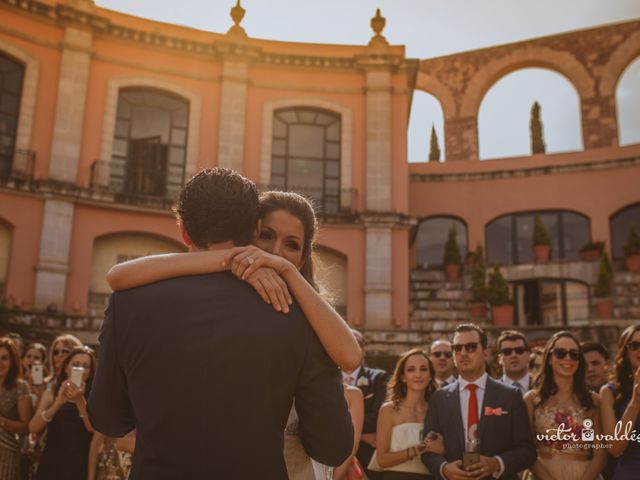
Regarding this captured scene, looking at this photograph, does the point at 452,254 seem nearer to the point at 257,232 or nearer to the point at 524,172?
the point at 524,172

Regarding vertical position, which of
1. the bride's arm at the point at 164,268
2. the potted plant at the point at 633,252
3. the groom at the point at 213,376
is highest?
the potted plant at the point at 633,252

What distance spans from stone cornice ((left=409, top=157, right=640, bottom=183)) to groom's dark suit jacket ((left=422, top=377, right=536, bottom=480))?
18854 millimetres

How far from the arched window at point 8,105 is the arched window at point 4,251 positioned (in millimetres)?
1707

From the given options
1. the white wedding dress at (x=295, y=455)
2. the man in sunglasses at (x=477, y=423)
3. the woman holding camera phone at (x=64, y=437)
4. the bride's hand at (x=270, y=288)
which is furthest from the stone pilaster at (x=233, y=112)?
the bride's hand at (x=270, y=288)

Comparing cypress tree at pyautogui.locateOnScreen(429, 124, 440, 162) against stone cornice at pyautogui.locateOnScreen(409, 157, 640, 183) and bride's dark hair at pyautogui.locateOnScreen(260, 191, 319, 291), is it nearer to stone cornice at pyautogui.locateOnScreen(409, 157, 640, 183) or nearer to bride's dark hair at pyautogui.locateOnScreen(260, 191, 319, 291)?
stone cornice at pyautogui.locateOnScreen(409, 157, 640, 183)

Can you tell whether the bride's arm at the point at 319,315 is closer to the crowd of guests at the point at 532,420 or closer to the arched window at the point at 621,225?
the crowd of guests at the point at 532,420

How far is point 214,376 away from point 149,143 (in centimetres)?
1838

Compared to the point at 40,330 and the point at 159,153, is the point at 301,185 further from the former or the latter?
the point at 40,330

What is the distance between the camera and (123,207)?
17297 mm

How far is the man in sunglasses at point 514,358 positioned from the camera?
6293 mm

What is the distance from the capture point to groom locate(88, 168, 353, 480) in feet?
5.66

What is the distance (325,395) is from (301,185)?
1826cm

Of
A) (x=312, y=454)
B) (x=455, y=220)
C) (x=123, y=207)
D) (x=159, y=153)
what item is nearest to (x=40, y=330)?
(x=123, y=207)

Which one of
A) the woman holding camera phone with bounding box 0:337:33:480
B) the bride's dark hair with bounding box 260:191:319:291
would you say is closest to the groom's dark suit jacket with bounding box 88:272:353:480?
the bride's dark hair with bounding box 260:191:319:291
